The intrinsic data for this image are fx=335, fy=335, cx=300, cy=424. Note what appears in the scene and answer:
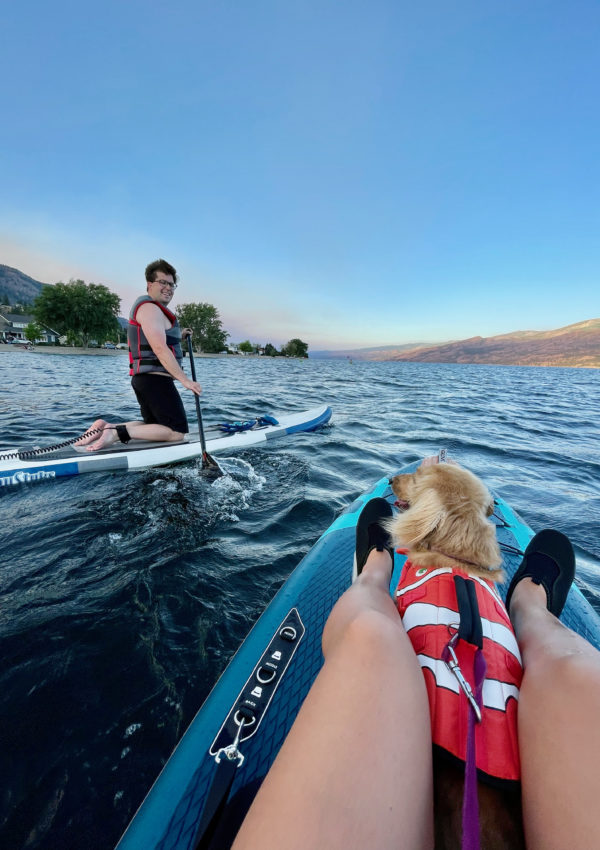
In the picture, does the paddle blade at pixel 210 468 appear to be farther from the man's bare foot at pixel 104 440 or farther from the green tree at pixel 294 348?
the green tree at pixel 294 348

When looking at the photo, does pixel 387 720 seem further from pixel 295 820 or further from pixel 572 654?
pixel 572 654

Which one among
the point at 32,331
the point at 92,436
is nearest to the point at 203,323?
the point at 32,331

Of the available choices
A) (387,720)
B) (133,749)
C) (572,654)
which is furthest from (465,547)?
(133,749)

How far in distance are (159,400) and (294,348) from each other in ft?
330

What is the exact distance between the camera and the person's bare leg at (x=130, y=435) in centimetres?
509

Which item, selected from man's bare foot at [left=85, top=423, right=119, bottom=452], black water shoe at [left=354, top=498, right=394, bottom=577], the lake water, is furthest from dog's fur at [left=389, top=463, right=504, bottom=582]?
man's bare foot at [left=85, top=423, right=119, bottom=452]

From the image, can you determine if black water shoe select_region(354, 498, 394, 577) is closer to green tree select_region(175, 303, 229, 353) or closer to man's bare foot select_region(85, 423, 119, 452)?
man's bare foot select_region(85, 423, 119, 452)

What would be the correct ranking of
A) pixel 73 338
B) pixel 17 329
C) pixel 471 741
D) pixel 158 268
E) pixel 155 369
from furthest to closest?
pixel 17 329 < pixel 73 338 < pixel 155 369 < pixel 158 268 < pixel 471 741

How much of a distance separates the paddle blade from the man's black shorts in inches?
30.0

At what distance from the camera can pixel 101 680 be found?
74.5 inches

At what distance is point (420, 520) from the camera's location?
1.57 m

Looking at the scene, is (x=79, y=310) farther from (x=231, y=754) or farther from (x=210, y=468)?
(x=231, y=754)

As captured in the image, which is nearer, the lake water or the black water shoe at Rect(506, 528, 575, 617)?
the lake water

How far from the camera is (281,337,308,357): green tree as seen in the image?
10288 cm
